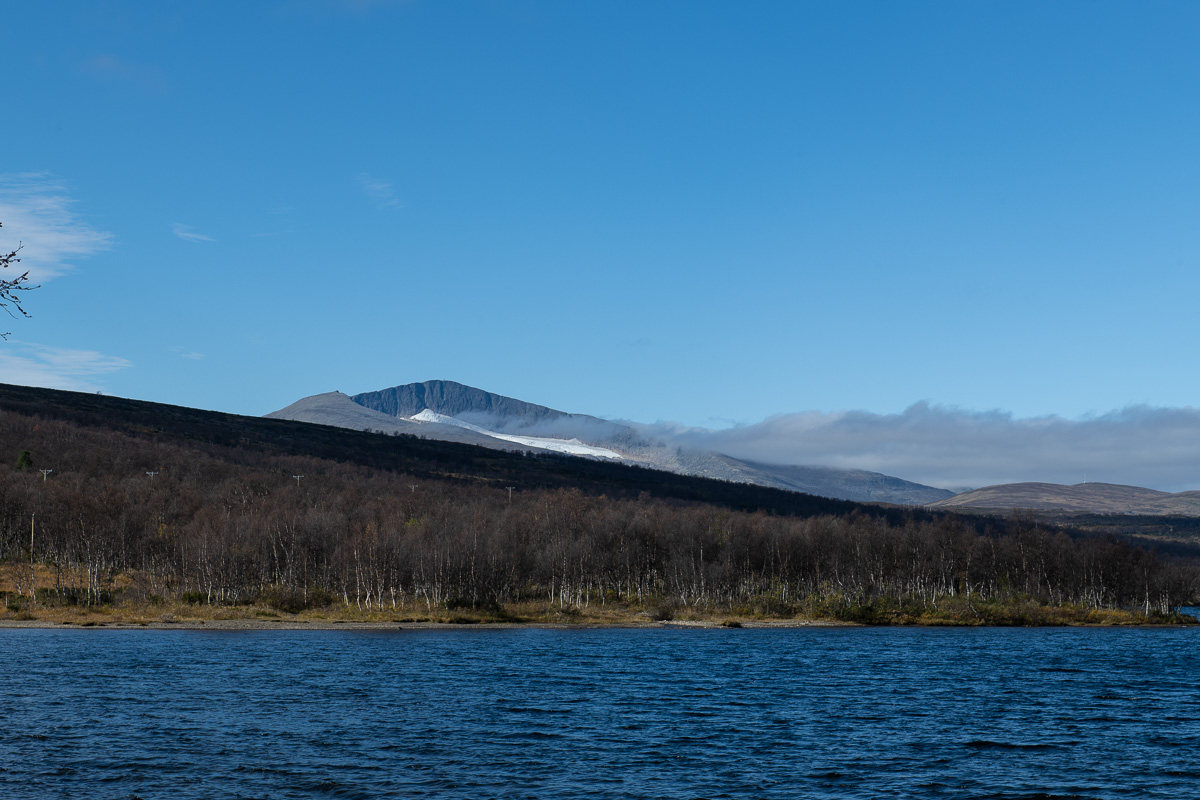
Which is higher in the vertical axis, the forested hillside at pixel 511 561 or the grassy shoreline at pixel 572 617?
the forested hillside at pixel 511 561

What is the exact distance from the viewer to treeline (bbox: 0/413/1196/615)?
474 ft

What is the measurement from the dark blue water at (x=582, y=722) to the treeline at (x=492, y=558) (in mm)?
45046

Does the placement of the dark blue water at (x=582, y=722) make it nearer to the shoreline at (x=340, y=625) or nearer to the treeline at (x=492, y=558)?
the shoreline at (x=340, y=625)

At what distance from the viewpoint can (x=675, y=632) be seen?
414 ft

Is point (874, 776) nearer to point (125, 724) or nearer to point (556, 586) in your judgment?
point (125, 724)

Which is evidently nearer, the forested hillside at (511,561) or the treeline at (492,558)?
the forested hillside at (511,561)

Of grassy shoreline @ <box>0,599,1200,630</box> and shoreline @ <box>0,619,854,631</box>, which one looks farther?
grassy shoreline @ <box>0,599,1200,630</box>

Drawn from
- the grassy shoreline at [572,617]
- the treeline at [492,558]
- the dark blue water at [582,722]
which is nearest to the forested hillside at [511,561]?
the treeline at [492,558]

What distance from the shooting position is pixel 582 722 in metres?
54.1

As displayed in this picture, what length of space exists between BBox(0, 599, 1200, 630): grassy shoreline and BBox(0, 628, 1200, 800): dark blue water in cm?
2496

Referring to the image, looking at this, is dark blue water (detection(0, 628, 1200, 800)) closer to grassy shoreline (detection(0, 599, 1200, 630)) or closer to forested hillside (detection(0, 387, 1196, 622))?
grassy shoreline (detection(0, 599, 1200, 630))

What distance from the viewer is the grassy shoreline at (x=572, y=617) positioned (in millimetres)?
123250

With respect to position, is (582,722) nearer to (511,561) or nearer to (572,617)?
(572,617)

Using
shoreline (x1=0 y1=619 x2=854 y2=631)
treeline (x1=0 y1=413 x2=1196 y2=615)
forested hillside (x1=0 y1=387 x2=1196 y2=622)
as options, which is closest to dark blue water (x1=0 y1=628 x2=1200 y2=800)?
shoreline (x1=0 y1=619 x2=854 y2=631)
